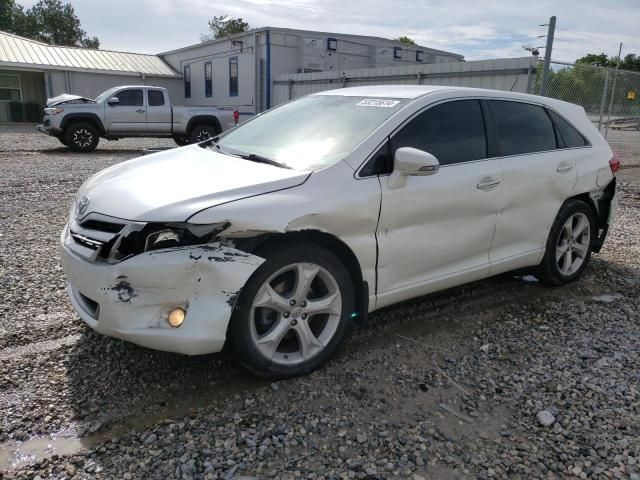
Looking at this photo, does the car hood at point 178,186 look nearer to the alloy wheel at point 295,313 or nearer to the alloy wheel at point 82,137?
the alloy wheel at point 295,313

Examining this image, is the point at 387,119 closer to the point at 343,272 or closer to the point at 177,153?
the point at 343,272

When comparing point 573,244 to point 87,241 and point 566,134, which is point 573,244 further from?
point 87,241

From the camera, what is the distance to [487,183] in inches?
151

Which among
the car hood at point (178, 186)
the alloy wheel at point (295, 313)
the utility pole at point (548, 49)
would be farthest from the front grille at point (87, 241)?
the utility pole at point (548, 49)

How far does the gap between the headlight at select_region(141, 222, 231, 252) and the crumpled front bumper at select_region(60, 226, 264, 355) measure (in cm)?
4

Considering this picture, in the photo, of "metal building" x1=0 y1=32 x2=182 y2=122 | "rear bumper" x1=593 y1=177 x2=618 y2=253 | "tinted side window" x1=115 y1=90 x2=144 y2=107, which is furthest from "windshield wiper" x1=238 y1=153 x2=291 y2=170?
"metal building" x1=0 y1=32 x2=182 y2=122

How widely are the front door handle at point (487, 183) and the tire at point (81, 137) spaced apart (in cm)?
1386

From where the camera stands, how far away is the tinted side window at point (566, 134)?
4.64m

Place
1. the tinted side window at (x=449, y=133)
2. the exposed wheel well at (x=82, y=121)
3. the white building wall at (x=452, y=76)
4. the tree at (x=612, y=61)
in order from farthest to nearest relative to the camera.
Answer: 1. the tree at (x=612, y=61)
2. the exposed wheel well at (x=82, y=121)
3. the white building wall at (x=452, y=76)
4. the tinted side window at (x=449, y=133)

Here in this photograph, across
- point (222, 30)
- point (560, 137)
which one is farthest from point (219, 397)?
point (222, 30)

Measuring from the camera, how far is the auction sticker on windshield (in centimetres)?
367

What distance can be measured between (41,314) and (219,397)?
1.76 m

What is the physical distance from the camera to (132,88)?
1593 cm

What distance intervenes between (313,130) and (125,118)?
44.4 ft
